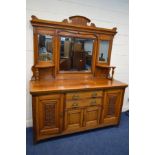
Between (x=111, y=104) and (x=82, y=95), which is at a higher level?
(x=82, y=95)

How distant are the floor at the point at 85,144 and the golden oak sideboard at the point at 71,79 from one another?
119 millimetres

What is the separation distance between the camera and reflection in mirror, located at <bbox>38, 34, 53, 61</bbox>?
7.18 ft

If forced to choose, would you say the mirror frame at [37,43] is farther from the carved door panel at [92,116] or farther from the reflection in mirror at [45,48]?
the carved door panel at [92,116]

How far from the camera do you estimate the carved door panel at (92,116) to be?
2248mm

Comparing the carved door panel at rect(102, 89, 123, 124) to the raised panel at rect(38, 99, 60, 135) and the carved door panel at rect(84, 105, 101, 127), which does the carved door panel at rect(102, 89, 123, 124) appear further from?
the raised panel at rect(38, 99, 60, 135)

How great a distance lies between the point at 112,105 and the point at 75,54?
113 centimetres

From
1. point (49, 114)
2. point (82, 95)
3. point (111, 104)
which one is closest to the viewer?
point (49, 114)

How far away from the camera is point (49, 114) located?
201 centimetres

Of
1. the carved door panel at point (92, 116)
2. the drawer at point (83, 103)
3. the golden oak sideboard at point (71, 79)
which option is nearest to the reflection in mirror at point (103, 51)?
the golden oak sideboard at point (71, 79)

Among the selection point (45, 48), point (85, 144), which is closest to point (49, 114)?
point (85, 144)

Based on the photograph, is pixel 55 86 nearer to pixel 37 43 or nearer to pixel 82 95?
pixel 82 95
